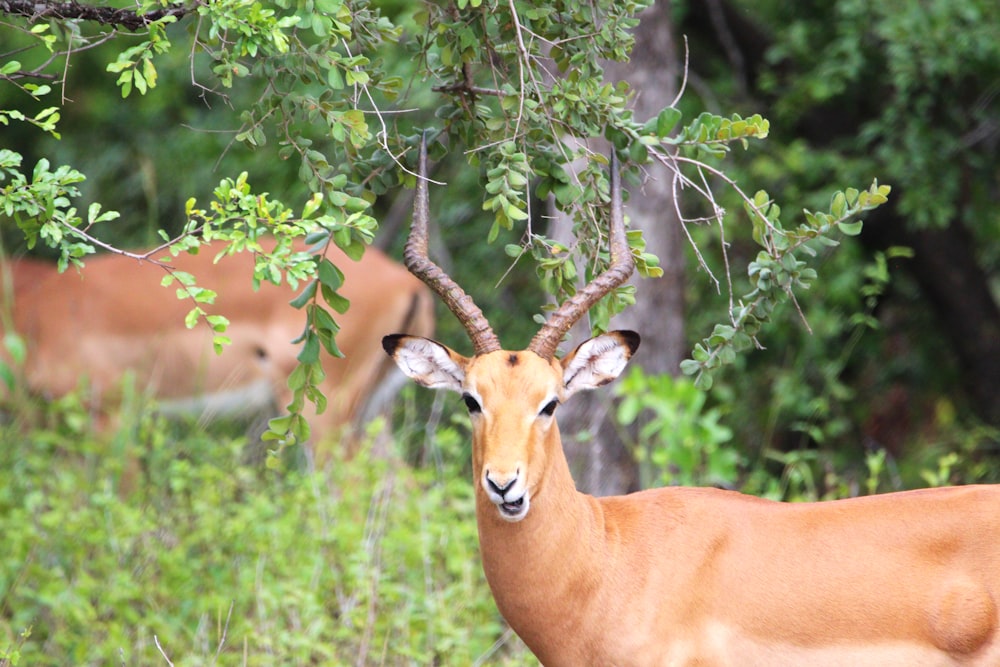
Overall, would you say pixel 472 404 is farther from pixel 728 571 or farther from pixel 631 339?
pixel 728 571

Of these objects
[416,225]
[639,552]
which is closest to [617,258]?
[416,225]

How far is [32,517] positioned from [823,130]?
18.5ft

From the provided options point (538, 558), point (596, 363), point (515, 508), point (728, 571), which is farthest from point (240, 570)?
point (728, 571)

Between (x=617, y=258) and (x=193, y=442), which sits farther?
(x=193, y=442)

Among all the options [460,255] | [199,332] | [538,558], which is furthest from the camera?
[460,255]

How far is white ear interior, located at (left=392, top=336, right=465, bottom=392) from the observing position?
376cm

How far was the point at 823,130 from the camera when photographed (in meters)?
8.55

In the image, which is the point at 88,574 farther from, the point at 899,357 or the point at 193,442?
the point at 899,357

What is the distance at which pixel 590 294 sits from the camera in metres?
3.64

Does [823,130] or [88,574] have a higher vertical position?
[823,130]

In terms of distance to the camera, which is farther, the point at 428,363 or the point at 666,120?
the point at 428,363

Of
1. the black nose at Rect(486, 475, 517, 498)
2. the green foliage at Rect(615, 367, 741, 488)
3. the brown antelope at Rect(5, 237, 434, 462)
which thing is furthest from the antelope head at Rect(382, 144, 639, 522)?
the brown antelope at Rect(5, 237, 434, 462)

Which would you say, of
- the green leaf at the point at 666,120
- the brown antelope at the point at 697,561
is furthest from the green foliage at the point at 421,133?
the brown antelope at the point at 697,561

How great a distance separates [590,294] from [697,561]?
2.72 feet
